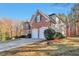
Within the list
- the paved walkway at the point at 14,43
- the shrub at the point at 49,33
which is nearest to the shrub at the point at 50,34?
the shrub at the point at 49,33

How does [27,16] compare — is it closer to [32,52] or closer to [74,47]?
[32,52]

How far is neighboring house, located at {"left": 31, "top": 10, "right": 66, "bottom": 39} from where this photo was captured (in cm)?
213

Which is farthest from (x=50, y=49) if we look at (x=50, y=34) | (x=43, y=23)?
(x=43, y=23)

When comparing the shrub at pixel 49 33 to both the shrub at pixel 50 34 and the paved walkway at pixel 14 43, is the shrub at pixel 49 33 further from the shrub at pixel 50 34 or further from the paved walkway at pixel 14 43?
the paved walkway at pixel 14 43

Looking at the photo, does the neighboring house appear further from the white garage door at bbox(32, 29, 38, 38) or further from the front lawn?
the front lawn

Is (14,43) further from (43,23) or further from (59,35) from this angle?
(59,35)

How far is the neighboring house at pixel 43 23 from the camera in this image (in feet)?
6.98

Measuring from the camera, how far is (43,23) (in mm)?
2150

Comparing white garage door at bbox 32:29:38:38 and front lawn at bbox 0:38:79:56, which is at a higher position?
white garage door at bbox 32:29:38:38

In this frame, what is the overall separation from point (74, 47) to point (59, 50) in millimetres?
145

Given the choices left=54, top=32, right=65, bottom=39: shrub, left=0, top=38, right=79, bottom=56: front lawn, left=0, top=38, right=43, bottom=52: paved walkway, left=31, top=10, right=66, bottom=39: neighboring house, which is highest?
left=31, top=10, right=66, bottom=39: neighboring house

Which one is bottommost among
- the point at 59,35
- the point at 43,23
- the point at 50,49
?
the point at 50,49

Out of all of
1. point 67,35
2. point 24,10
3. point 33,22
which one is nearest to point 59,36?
point 67,35

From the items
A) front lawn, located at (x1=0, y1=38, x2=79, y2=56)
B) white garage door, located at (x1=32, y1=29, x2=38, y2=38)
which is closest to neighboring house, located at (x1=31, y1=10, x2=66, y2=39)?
white garage door, located at (x1=32, y1=29, x2=38, y2=38)
